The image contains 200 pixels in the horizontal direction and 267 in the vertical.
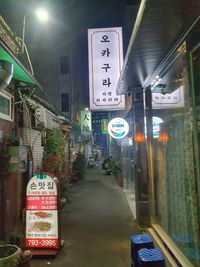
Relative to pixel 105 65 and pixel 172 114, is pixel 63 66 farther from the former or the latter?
pixel 172 114

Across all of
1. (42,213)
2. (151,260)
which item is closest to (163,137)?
(151,260)

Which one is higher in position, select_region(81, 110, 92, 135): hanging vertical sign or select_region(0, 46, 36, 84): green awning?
select_region(81, 110, 92, 135): hanging vertical sign

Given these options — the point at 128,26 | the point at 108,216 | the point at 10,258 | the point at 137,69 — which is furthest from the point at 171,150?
the point at 128,26

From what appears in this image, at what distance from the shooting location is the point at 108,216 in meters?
10.8

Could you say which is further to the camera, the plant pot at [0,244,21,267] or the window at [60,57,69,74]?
the window at [60,57,69,74]

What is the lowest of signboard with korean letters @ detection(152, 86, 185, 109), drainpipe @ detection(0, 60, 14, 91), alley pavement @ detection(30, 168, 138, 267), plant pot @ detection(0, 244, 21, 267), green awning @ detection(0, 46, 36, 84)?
alley pavement @ detection(30, 168, 138, 267)

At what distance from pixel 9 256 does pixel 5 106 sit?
4369mm

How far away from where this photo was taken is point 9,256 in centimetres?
485

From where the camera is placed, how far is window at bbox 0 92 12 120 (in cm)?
749

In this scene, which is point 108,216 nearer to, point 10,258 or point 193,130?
point 10,258

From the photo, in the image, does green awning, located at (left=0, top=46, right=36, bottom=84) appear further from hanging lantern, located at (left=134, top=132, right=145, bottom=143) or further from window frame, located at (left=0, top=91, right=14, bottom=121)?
hanging lantern, located at (left=134, top=132, right=145, bottom=143)

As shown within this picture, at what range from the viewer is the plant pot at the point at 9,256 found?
474 centimetres

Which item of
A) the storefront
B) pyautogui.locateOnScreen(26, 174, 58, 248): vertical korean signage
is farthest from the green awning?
pyautogui.locateOnScreen(26, 174, 58, 248): vertical korean signage

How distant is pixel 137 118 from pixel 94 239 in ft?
13.9
